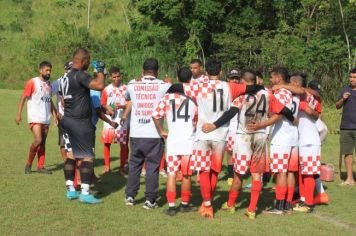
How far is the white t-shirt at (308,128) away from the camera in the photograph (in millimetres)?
8359

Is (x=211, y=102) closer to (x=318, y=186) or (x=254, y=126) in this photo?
(x=254, y=126)

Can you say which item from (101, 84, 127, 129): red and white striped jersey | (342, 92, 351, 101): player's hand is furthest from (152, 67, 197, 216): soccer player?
(342, 92, 351, 101): player's hand

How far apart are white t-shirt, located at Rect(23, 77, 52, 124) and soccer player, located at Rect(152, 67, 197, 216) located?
12.2ft

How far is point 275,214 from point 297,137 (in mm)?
1143

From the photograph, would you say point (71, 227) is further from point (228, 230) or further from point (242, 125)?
point (242, 125)

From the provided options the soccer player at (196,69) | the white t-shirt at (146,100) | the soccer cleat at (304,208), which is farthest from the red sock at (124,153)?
the soccer cleat at (304,208)

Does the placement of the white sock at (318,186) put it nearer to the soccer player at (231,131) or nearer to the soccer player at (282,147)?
the soccer player at (282,147)

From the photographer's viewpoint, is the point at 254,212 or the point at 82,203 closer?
the point at 254,212

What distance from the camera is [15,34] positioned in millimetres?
44562

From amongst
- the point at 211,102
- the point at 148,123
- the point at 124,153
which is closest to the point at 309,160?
the point at 211,102

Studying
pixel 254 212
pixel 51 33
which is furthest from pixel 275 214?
pixel 51 33

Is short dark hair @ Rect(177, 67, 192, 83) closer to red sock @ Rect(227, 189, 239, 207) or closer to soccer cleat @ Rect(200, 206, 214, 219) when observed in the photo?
red sock @ Rect(227, 189, 239, 207)

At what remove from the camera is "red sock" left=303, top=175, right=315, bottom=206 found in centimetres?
834

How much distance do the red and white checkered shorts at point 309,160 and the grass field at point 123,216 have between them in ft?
2.06
